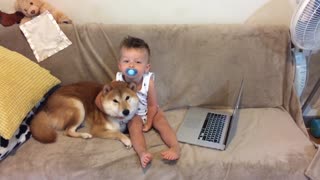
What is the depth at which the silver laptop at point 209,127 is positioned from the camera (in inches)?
57.3

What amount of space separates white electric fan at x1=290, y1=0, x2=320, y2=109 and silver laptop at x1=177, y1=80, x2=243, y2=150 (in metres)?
0.32

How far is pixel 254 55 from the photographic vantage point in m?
1.69

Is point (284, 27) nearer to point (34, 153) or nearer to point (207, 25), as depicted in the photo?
point (207, 25)

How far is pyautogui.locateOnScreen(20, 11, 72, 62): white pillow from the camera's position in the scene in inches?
69.5

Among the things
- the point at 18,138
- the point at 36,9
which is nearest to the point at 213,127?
Answer: the point at 18,138

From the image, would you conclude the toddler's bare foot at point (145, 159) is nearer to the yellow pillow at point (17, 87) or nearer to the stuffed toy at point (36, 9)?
the yellow pillow at point (17, 87)

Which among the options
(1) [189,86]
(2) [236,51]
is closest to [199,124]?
(1) [189,86]

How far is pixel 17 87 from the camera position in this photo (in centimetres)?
146

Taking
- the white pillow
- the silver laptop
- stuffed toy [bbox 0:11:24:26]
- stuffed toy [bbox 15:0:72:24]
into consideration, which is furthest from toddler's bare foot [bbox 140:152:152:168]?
stuffed toy [bbox 0:11:24:26]

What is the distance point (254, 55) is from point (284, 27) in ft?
0.70

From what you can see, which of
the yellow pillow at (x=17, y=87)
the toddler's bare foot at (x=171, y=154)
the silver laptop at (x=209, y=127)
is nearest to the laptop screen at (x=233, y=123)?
the silver laptop at (x=209, y=127)

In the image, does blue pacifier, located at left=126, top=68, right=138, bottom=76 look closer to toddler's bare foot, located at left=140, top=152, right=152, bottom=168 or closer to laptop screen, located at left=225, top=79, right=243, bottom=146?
toddler's bare foot, located at left=140, top=152, right=152, bottom=168

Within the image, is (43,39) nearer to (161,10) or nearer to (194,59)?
(161,10)

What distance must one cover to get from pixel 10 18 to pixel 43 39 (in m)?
0.28
